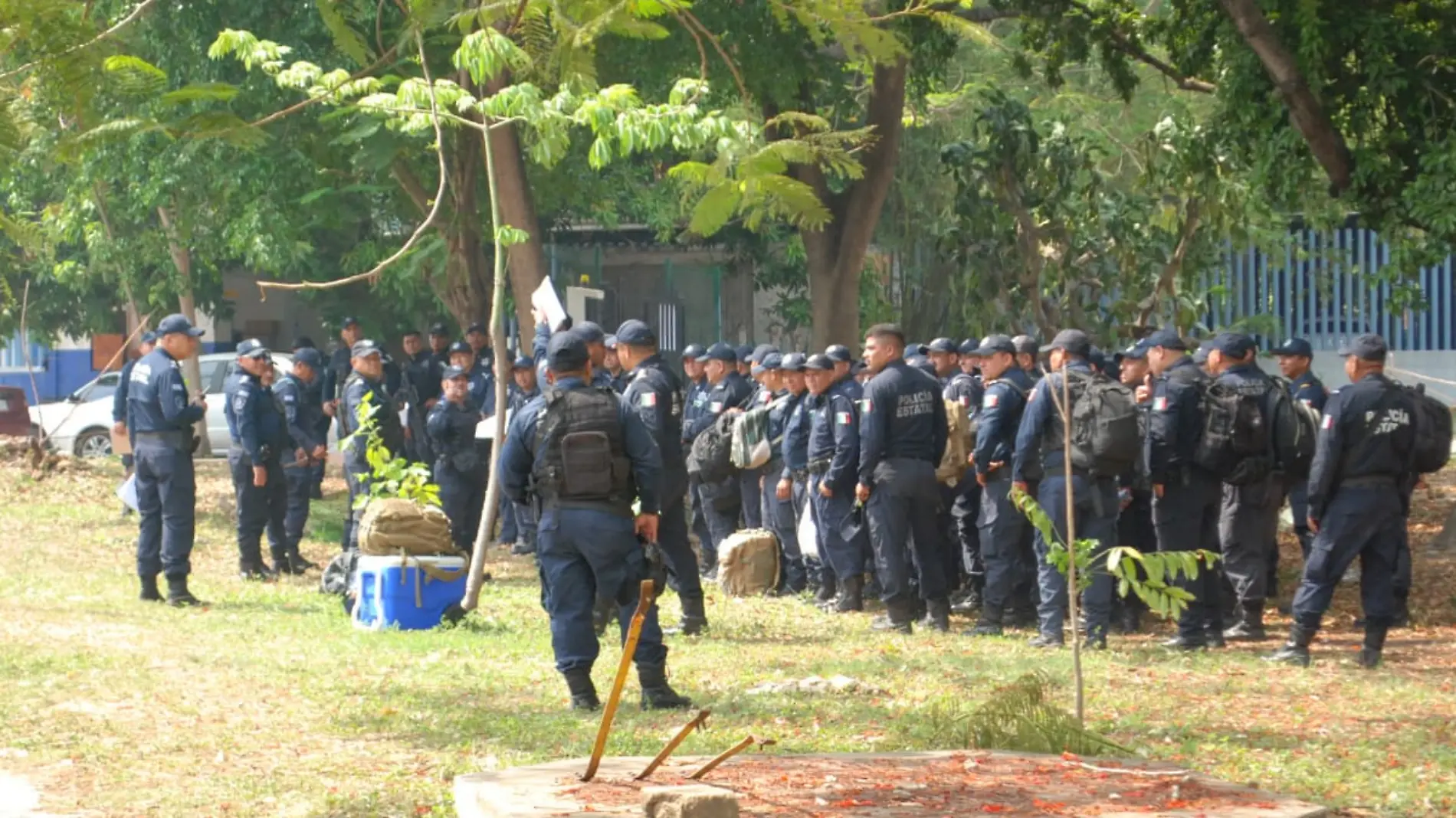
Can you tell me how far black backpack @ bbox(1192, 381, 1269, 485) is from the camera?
1216 cm

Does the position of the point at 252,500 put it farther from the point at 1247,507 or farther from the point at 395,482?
the point at 1247,507

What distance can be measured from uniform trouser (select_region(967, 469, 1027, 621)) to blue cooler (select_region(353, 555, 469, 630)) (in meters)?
3.53

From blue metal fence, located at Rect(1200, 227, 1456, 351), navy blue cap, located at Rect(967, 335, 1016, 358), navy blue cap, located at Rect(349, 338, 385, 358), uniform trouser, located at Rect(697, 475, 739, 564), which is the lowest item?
uniform trouser, located at Rect(697, 475, 739, 564)

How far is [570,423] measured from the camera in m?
9.18

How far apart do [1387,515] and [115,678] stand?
23.4 ft

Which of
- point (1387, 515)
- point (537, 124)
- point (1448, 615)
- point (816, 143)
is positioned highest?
point (537, 124)

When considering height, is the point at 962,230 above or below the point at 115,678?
above

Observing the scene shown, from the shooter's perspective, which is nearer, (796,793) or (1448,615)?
(796,793)

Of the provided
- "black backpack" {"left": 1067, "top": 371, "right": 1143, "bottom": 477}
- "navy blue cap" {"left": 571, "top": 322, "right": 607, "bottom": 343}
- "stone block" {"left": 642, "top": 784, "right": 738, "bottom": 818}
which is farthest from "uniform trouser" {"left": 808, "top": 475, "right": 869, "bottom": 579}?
"stone block" {"left": 642, "top": 784, "right": 738, "bottom": 818}

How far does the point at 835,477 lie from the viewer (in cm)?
1350

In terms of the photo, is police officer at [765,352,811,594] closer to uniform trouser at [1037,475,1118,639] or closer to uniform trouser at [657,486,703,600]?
uniform trouser at [657,486,703,600]

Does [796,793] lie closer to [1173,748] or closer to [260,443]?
[1173,748]

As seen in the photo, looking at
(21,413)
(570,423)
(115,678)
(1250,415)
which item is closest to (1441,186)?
(1250,415)

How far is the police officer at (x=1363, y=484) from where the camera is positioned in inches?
427
